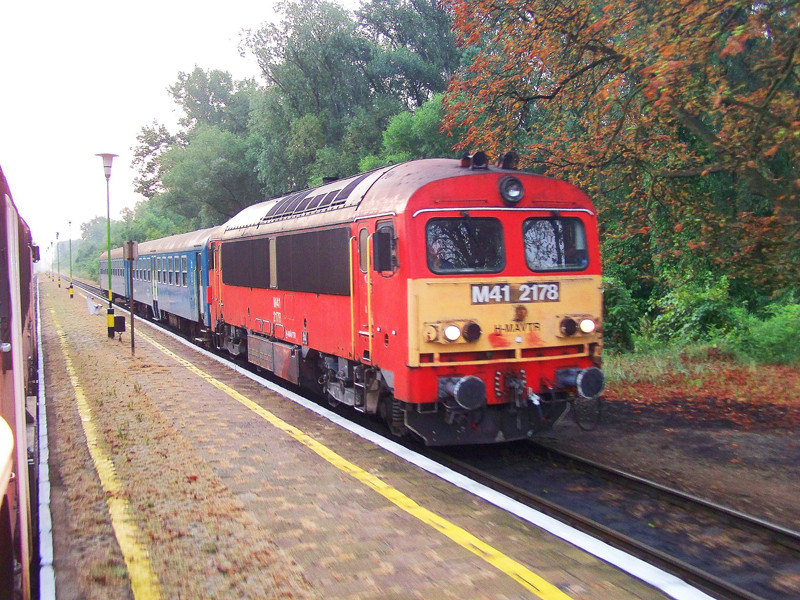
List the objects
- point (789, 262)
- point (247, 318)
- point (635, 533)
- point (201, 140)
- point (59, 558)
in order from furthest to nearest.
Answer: point (201, 140) → point (247, 318) → point (789, 262) → point (635, 533) → point (59, 558)

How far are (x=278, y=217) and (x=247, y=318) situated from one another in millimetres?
2708

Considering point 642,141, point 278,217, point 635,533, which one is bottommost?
point 635,533

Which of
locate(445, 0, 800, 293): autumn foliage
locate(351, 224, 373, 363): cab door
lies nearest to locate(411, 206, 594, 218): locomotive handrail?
locate(351, 224, 373, 363): cab door

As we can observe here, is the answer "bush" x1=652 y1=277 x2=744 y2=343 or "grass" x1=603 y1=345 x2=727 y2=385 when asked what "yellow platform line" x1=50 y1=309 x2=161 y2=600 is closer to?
"grass" x1=603 y1=345 x2=727 y2=385

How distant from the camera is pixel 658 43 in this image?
895 centimetres

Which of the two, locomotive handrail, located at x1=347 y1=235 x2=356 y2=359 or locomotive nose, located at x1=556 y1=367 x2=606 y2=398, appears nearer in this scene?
locomotive nose, located at x1=556 y1=367 x2=606 y2=398

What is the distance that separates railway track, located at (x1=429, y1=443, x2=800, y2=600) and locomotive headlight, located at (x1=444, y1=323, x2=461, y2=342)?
4.60 feet

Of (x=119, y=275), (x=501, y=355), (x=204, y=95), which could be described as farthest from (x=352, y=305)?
(x=204, y=95)

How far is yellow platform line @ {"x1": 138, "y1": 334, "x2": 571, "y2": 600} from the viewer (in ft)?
14.8

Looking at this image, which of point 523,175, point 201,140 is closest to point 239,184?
point 201,140

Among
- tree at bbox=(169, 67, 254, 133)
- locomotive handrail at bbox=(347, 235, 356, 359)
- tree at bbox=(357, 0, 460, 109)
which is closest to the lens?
locomotive handrail at bbox=(347, 235, 356, 359)

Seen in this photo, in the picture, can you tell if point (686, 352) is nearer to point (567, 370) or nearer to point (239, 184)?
point (567, 370)

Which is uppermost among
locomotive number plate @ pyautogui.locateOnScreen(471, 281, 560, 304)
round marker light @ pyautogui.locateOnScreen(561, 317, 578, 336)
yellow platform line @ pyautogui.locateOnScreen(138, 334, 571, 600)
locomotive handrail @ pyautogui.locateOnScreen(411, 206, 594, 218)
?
locomotive handrail @ pyautogui.locateOnScreen(411, 206, 594, 218)

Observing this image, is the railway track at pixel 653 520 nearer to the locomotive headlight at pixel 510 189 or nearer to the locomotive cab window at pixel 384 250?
the locomotive cab window at pixel 384 250
